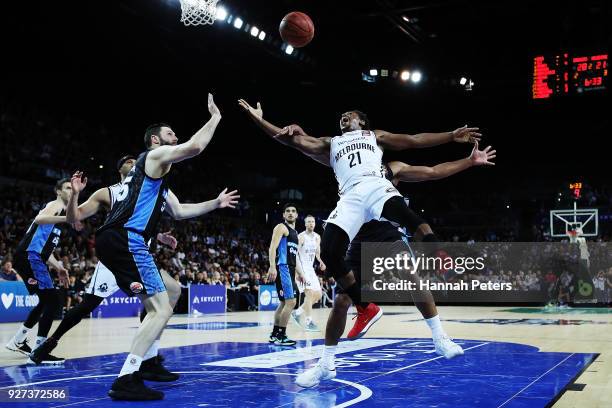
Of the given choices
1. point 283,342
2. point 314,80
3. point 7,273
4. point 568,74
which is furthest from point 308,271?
point 314,80

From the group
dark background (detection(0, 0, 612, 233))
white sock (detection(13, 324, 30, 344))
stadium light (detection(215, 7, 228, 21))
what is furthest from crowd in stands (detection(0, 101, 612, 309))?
white sock (detection(13, 324, 30, 344))

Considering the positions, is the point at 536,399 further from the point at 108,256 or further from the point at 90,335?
the point at 90,335

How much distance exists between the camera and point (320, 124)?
26.7m

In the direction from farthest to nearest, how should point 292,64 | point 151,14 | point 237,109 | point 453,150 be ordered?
point 453,150 → point 237,109 → point 292,64 → point 151,14

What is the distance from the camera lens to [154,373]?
16.8 ft

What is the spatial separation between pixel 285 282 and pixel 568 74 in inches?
465

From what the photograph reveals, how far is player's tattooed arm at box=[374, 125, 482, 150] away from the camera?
508 cm

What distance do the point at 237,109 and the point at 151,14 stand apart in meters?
8.45

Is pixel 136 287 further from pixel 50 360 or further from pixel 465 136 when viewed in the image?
pixel 465 136

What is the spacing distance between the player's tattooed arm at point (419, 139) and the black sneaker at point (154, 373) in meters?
2.64

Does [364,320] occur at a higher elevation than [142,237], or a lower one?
lower

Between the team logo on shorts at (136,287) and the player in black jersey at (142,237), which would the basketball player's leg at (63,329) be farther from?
the team logo on shorts at (136,287)

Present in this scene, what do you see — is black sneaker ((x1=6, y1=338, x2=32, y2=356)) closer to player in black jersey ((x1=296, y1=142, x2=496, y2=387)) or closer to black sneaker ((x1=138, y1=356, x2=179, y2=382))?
black sneaker ((x1=138, y1=356, x2=179, y2=382))

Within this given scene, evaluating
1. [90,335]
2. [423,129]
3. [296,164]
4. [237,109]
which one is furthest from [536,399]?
[296,164]
